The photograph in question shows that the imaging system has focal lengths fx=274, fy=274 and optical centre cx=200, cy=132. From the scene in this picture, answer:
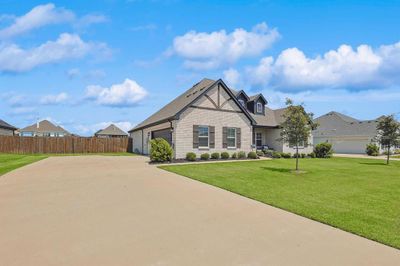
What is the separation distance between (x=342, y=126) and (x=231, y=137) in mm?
24296

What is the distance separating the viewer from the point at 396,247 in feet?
13.4

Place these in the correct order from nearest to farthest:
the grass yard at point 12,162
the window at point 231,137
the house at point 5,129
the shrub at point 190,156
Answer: the grass yard at point 12,162 < the shrub at point 190,156 < the window at point 231,137 < the house at point 5,129

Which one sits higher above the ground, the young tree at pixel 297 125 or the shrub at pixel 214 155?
the young tree at pixel 297 125

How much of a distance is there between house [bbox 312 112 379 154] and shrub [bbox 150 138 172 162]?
24.4 metres

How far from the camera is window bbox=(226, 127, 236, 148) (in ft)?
72.9

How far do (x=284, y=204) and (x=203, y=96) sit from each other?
15056mm

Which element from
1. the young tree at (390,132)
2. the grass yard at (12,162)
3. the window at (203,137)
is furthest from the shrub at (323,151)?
the grass yard at (12,162)

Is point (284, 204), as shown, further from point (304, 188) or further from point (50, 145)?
point (50, 145)

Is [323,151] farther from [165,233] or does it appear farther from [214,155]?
[165,233]

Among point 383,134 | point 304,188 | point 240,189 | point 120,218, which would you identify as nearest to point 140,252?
point 120,218

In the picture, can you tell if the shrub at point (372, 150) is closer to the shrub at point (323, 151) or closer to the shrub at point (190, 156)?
the shrub at point (323, 151)

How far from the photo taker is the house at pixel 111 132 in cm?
5643

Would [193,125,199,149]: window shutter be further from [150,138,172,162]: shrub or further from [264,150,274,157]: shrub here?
[264,150,274,157]: shrub

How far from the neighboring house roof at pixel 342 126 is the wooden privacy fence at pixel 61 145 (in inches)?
991
